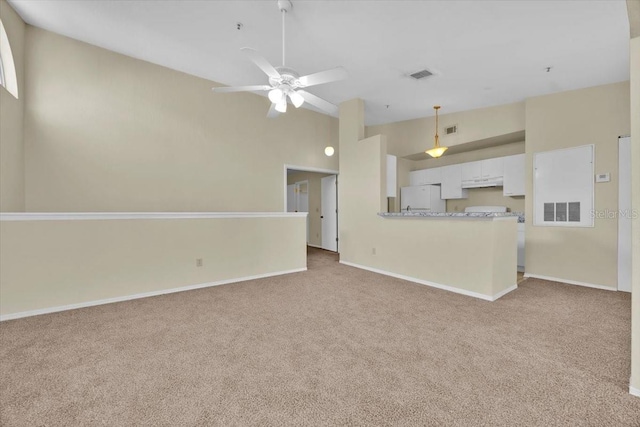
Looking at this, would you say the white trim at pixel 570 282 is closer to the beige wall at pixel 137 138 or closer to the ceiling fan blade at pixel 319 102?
the ceiling fan blade at pixel 319 102

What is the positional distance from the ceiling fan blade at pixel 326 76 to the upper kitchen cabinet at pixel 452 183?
162 inches

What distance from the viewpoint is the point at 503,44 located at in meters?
2.91

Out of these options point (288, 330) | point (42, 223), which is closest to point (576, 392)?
point (288, 330)

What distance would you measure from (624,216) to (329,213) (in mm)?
4992

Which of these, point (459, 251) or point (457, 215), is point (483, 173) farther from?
point (459, 251)

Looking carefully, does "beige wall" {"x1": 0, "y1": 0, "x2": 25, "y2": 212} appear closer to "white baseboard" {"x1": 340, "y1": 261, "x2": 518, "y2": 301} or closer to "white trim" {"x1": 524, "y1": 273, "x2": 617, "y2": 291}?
"white baseboard" {"x1": 340, "y1": 261, "x2": 518, "y2": 301}

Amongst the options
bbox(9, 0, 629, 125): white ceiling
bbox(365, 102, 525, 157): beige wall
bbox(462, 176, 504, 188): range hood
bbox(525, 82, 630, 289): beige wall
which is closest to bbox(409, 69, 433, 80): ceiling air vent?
bbox(9, 0, 629, 125): white ceiling

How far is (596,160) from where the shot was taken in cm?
359

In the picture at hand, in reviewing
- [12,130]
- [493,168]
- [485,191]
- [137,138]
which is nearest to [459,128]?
[493,168]

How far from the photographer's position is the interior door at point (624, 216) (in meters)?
3.38

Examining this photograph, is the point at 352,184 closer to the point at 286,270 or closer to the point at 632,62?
the point at 286,270

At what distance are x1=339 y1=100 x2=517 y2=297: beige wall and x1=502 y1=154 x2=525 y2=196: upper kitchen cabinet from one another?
1527 millimetres

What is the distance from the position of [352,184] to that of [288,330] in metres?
3.23

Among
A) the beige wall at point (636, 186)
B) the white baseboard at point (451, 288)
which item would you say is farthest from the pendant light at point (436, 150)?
the beige wall at point (636, 186)
